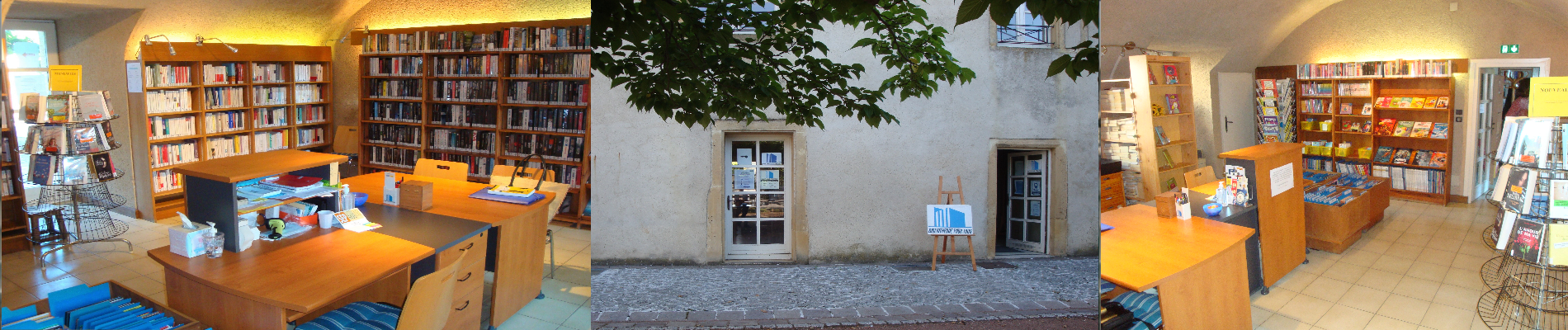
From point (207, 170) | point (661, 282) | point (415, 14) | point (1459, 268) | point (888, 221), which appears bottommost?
point (1459, 268)

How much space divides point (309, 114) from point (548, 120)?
397 mm

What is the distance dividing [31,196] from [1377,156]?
5.22 m

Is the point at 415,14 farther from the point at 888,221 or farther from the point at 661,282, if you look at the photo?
the point at 888,221

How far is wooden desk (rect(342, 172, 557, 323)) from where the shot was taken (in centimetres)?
140

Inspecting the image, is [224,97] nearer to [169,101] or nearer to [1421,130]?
[169,101]

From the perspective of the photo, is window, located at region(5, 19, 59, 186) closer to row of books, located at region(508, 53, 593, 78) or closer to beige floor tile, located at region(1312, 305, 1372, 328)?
row of books, located at region(508, 53, 593, 78)

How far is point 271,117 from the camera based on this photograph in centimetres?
117

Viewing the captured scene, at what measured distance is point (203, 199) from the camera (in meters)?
1.10

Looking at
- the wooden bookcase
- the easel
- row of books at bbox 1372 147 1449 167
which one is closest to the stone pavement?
the easel

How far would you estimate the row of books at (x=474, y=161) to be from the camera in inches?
54.0

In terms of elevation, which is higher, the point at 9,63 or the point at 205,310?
the point at 9,63

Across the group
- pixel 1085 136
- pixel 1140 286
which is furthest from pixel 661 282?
pixel 1140 286

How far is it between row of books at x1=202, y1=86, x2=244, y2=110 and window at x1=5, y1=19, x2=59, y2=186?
188mm

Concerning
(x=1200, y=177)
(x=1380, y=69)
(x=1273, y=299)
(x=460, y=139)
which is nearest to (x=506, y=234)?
(x=460, y=139)
